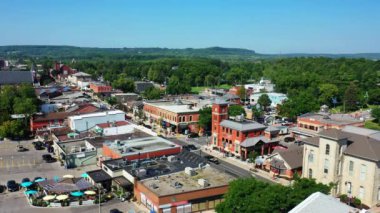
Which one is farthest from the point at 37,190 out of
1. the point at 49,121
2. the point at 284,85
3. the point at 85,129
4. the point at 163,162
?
the point at 284,85

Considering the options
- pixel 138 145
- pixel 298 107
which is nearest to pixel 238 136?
pixel 138 145

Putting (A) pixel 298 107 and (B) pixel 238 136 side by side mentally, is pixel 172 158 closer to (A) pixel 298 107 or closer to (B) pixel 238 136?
(B) pixel 238 136

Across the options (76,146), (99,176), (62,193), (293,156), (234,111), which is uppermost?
(234,111)

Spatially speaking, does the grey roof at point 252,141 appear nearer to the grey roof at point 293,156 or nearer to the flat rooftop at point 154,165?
the grey roof at point 293,156

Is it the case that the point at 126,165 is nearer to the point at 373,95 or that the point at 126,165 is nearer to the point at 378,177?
the point at 378,177

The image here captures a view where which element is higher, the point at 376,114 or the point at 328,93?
the point at 328,93

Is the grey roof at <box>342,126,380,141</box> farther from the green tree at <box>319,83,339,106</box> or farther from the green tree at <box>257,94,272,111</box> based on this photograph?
the green tree at <box>319,83,339,106</box>

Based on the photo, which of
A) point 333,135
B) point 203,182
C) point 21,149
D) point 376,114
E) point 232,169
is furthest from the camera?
point 376,114
